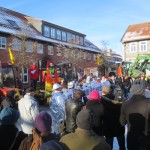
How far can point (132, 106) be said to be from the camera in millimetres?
4953

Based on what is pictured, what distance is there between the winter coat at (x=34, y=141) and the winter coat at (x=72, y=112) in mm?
2323

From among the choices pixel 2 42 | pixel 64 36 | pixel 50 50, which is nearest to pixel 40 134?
pixel 2 42

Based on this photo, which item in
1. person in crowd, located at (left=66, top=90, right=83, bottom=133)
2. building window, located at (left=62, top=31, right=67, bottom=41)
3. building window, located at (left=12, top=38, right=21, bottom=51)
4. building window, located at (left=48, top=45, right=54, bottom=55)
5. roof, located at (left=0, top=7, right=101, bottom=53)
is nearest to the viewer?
person in crowd, located at (left=66, top=90, right=83, bottom=133)

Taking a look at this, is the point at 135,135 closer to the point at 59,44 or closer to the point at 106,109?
the point at 106,109

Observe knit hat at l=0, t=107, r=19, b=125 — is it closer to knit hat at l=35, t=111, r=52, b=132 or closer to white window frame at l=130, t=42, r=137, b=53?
knit hat at l=35, t=111, r=52, b=132

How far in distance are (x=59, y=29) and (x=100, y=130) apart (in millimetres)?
31113

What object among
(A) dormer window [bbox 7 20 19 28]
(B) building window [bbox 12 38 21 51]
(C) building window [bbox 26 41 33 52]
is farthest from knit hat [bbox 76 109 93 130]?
(A) dormer window [bbox 7 20 19 28]

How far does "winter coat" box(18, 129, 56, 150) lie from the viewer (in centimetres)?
340

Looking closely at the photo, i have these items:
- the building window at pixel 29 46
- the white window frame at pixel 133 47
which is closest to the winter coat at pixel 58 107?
the building window at pixel 29 46

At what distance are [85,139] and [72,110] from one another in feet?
9.08

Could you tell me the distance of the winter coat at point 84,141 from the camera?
304 centimetres

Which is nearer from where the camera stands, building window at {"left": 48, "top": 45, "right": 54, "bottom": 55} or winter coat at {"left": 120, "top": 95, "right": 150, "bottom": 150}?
winter coat at {"left": 120, "top": 95, "right": 150, "bottom": 150}

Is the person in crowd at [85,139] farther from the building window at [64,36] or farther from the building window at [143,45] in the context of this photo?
the building window at [143,45]

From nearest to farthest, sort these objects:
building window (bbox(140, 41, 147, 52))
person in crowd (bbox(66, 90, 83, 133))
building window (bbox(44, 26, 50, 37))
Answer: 1. person in crowd (bbox(66, 90, 83, 133))
2. building window (bbox(44, 26, 50, 37))
3. building window (bbox(140, 41, 147, 52))
